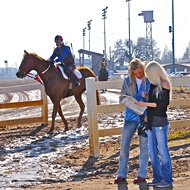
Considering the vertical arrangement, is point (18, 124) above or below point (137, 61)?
below

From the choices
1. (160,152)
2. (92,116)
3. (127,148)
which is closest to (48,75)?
(92,116)

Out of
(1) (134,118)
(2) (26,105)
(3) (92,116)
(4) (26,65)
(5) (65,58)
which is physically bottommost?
(2) (26,105)

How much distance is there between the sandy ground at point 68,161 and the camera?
855 cm

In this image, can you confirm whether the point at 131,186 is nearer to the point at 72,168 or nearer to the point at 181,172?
the point at 181,172

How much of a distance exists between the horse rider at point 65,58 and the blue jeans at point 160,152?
25.8 feet

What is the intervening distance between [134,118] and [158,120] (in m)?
0.50

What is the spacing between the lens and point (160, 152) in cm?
795

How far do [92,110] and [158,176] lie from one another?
2.97 meters

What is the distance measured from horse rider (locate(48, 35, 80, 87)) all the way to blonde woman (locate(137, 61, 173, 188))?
785 centimetres

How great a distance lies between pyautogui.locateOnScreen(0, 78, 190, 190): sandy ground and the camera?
28.1ft

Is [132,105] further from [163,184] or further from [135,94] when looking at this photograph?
[163,184]

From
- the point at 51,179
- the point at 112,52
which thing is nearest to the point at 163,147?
the point at 51,179

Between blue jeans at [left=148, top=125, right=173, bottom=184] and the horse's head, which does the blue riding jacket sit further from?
blue jeans at [left=148, top=125, right=173, bottom=184]

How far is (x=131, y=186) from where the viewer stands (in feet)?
26.6
